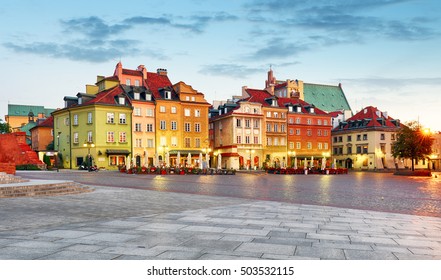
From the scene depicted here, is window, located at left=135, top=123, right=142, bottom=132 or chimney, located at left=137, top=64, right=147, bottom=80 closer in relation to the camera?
window, located at left=135, top=123, right=142, bottom=132

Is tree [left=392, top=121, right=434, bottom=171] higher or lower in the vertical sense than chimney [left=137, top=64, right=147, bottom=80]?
lower

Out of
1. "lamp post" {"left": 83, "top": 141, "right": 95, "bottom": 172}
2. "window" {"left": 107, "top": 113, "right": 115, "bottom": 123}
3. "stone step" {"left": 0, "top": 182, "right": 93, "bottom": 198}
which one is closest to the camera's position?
"stone step" {"left": 0, "top": 182, "right": 93, "bottom": 198}

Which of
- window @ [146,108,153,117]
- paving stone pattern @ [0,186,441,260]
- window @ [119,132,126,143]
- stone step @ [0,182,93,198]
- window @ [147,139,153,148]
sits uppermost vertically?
window @ [146,108,153,117]

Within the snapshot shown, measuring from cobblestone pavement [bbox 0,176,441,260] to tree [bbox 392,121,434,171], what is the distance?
1719 inches

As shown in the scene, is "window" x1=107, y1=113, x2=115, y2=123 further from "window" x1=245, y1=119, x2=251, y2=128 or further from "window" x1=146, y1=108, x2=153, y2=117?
"window" x1=245, y1=119, x2=251, y2=128

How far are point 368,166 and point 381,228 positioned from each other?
76282 millimetres

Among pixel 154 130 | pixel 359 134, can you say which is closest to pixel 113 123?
pixel 154 130

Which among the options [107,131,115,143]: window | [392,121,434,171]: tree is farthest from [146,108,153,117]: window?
[392,121,434,171]: tree

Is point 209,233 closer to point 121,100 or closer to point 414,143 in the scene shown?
point 414,143

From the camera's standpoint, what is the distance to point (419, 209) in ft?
45.8

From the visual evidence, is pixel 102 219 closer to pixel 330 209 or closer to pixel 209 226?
pixel 209 226

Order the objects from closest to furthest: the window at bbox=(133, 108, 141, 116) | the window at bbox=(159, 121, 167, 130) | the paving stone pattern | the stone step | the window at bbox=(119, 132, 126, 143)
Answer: the paving stone pattern < the stone step < the window at bbox=(119, 132, 126, 143) < the window at bbox=(133, 108, 141, 116) < the window at bbox=(159, 121, 167, 130)

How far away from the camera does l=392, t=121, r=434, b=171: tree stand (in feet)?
170

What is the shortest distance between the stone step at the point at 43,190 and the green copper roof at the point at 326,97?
288 ft
